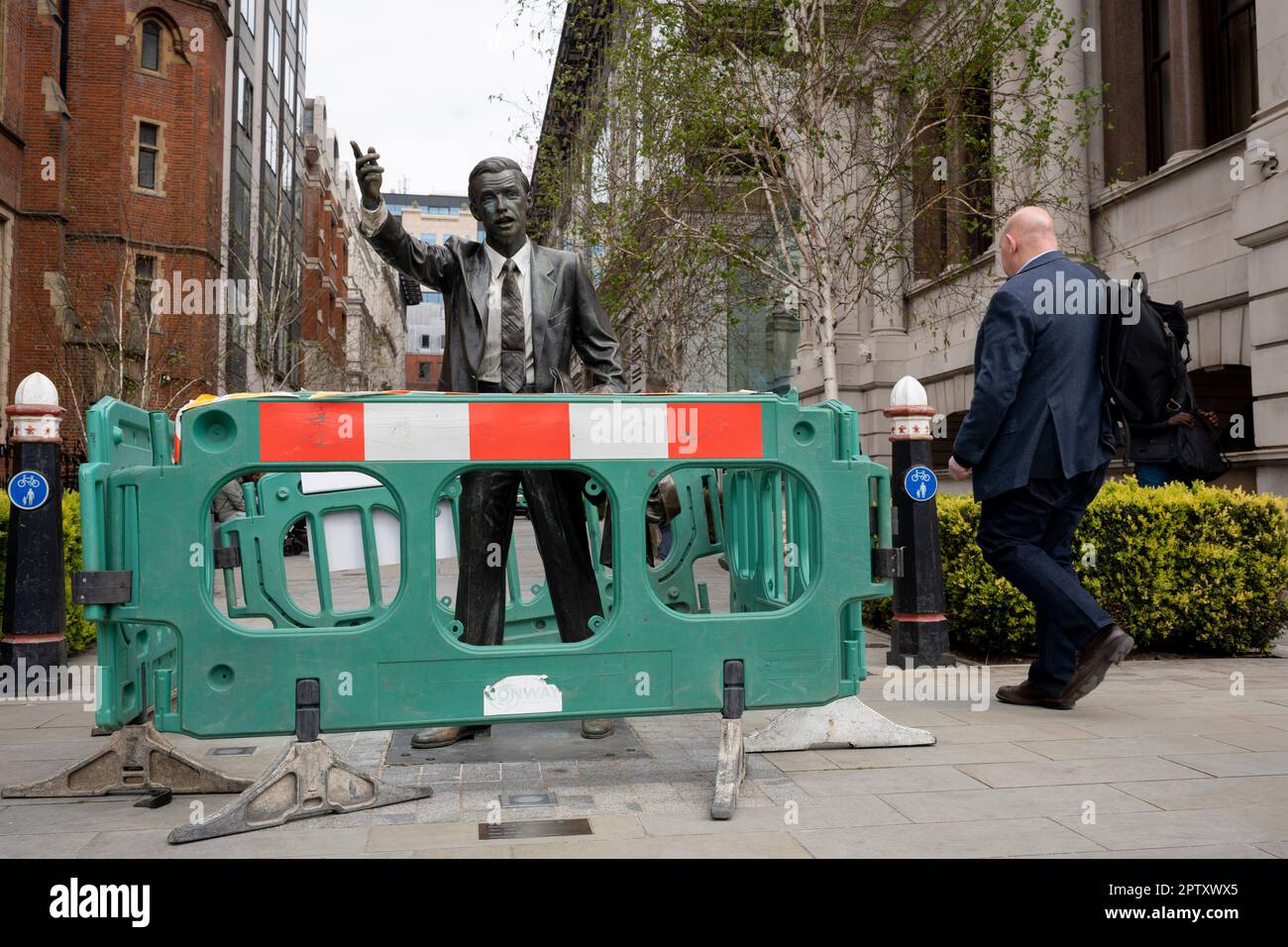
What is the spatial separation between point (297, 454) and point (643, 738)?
2.07 metres

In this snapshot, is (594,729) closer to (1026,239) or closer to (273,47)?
(1026,239)

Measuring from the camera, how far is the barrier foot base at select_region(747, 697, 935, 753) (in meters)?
4.53

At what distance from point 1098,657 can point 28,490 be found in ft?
18.5

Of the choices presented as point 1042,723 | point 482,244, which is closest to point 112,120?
point 482,244

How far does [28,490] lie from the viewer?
20.9ft

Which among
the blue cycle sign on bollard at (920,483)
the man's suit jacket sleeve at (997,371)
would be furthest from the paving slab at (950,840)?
the blue cycle sign on bollard at (920,483)

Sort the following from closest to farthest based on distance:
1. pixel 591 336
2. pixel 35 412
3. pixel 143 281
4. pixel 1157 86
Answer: pixel 591 336
pixel 35 412
pixel 1157 86
pixel 143 281

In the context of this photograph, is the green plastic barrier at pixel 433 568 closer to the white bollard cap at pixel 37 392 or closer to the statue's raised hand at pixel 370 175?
the statue's raised hand at pixel 370 175

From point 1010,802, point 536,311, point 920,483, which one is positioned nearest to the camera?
point 1010,802

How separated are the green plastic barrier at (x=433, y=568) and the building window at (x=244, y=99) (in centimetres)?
3384

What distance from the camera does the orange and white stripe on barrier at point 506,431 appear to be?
354 cm

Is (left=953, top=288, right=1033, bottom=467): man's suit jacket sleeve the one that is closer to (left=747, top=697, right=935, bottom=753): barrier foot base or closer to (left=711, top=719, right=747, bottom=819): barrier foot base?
(left=747, top=697, right=935, bottom=753): barrier foot base

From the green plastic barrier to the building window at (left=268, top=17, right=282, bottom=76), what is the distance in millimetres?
40993

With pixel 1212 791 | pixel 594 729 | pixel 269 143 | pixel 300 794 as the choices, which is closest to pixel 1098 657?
pixel 1212 791
